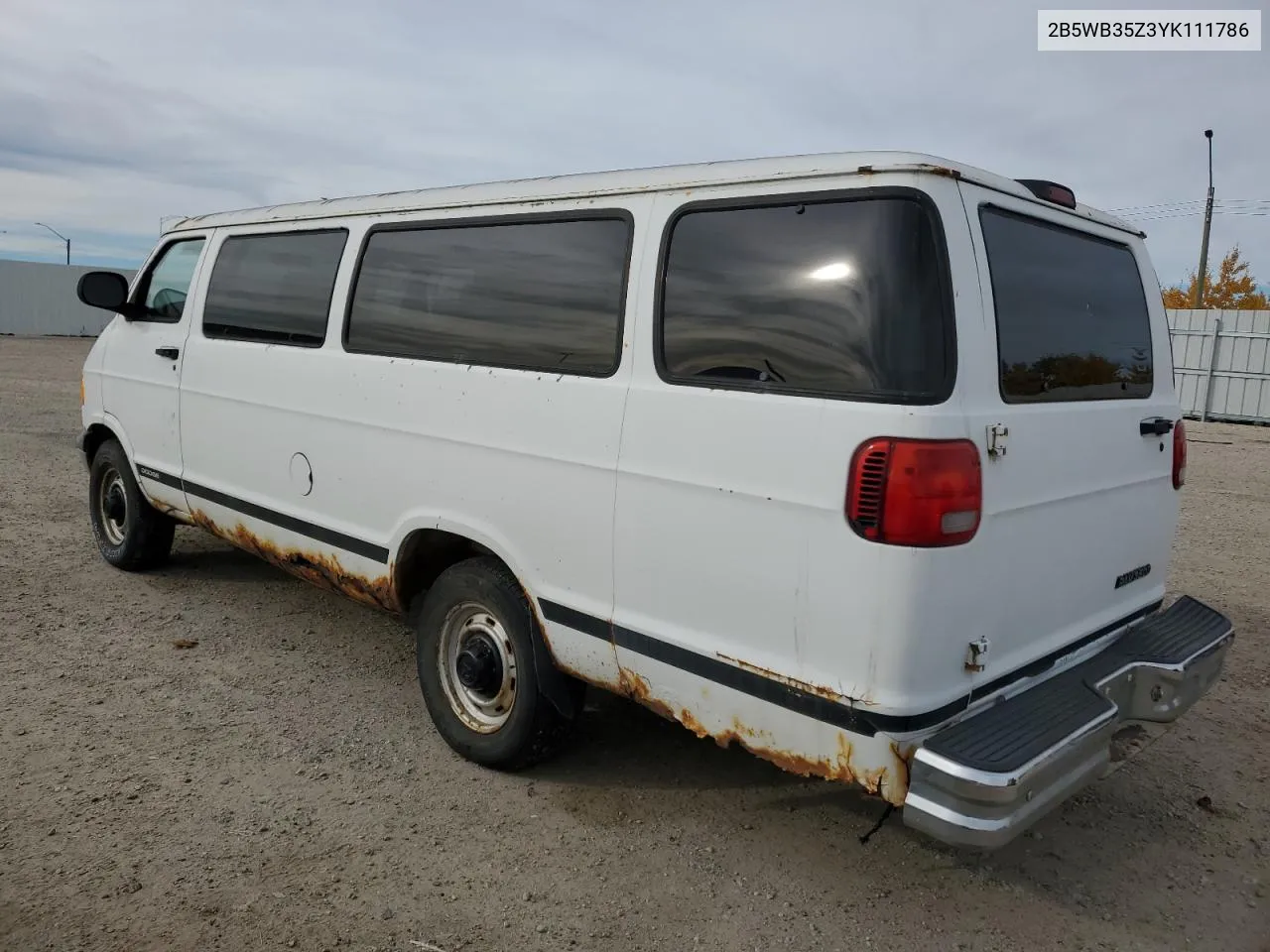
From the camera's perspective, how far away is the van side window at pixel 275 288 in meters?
4.32

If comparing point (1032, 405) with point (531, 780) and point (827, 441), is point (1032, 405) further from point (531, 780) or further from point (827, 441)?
point (531, 780)

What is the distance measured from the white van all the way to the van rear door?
1 centimetres

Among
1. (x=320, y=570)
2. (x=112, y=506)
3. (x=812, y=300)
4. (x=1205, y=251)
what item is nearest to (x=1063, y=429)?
(x=812, y=300)

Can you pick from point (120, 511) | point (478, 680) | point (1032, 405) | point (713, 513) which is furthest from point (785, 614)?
point (120, 511)

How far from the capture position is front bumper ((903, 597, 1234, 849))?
94.6 inches

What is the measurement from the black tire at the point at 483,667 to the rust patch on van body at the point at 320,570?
0.24 meters

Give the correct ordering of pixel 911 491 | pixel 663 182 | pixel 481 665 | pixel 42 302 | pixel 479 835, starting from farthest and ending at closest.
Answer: pixel 42 302 < pixel 481 665 < pixel 479 835 < pixel 663 182 < pixel 911 491

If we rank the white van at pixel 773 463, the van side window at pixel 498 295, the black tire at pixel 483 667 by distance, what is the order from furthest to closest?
the black tire at pixel 483 667 → the van side window at pixel 498 295 → the white van at pixel 773 463

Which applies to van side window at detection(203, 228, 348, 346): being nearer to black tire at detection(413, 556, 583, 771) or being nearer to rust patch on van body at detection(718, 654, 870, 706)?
black tire at detection(413, 556, 583, 771)

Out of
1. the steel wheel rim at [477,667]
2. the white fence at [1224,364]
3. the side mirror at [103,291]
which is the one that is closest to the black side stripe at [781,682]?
the steel wheel rim at [477,667]

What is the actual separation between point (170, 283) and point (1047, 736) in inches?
197

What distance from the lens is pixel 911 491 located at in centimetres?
241

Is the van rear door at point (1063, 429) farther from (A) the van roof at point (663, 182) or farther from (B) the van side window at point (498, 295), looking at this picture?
(B) the van side window at point (498, 295)

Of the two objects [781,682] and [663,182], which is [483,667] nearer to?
[781,682]
